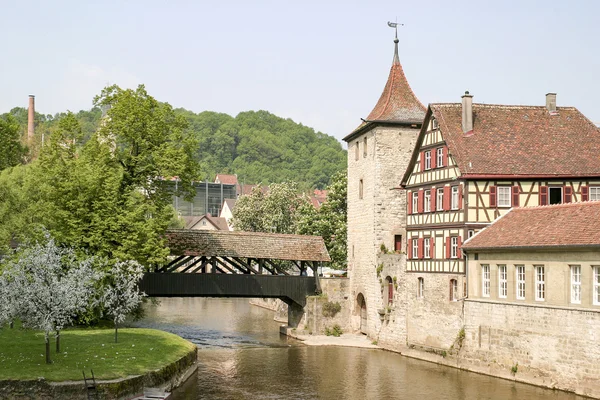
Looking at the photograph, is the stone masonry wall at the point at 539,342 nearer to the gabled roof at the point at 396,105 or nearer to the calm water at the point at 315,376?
the calm water at the point at 315,376

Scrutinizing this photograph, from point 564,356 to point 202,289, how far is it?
63.7 ft

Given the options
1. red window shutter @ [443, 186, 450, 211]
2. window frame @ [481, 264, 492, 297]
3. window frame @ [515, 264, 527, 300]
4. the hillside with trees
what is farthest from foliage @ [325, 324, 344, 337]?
the hillside with trees

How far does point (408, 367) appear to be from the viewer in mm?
31969

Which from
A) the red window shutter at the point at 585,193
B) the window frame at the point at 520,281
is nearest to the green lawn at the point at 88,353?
the window frame at the point at 520,281

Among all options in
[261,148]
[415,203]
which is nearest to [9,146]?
[415,203]

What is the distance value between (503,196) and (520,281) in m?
5.10

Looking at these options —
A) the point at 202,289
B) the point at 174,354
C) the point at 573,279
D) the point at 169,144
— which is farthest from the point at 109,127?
the point at 573,279

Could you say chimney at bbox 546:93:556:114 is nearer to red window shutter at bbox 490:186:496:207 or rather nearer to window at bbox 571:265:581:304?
red window shutter at bbox 490:186:496:207

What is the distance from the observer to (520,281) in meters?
28.6

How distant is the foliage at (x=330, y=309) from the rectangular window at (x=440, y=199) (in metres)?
9.83

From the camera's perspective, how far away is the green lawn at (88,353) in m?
23.4

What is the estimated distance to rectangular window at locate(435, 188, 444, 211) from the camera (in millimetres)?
34250

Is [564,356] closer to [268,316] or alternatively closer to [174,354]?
[174,354]

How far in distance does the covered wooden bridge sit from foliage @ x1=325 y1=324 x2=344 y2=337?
82.6 inches
